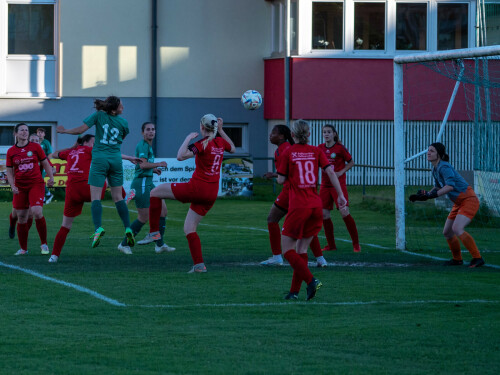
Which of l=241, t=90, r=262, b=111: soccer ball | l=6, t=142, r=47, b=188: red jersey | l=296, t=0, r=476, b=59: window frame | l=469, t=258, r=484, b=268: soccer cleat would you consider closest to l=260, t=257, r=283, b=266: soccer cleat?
l=469, t=258, r=484, b=268: soccer cleat

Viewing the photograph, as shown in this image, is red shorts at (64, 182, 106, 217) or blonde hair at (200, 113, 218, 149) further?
red shorts at (64, 182, 106, 217)

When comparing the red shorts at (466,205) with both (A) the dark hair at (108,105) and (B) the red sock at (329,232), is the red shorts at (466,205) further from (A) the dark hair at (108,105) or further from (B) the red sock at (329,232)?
(A) the dark hair at (108,105)

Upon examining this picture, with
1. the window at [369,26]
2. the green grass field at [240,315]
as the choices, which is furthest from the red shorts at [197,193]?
the window at [369,26]

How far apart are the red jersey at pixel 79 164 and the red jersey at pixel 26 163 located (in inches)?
18.5

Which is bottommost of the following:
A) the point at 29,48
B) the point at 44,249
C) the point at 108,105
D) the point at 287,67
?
the point at 44,249

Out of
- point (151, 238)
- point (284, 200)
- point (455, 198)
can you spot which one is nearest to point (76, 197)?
point (151, 238)

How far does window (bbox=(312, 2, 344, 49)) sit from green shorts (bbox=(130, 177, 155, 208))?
15.4 metres

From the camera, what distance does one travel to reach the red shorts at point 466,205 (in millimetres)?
12922

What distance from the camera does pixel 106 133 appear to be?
12805 millimetres

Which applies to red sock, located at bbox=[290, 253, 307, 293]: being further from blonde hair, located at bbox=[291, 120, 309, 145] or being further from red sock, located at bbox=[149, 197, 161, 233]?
red sock, located at bbox=[149, 197, 161, 233]

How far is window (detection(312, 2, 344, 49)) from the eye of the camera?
29.0m

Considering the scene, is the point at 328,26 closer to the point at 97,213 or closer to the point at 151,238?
the point at 151,238

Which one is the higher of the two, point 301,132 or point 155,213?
point 301,132

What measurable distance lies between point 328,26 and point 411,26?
2544mm
